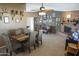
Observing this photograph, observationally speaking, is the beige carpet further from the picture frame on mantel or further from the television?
the picture frame on mantel

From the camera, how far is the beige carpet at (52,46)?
7.09ft

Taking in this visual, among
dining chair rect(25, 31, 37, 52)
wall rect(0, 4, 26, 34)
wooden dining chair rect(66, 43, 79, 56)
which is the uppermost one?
wall rect(0, 4, 26, 34)

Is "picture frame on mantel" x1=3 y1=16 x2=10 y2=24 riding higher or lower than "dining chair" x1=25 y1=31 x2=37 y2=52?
higher

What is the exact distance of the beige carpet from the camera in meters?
2.16

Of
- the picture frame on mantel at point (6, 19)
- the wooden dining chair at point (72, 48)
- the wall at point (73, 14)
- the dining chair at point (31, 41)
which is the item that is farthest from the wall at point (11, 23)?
the wooden dining chair at point (72, 48)

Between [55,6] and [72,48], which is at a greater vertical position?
[55,6]

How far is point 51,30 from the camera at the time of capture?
85.5 inches

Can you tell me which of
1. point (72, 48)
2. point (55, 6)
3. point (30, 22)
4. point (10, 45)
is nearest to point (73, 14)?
point (55, 6)

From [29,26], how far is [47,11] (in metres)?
0.35

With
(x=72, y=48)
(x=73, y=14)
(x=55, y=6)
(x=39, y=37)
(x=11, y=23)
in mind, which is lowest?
(x=72, y=48)

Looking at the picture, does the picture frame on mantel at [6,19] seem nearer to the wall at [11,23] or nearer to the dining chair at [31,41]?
the wall at [11,23]

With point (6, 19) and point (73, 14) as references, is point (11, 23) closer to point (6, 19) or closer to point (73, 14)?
point (6, 19)

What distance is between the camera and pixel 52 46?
2.19m

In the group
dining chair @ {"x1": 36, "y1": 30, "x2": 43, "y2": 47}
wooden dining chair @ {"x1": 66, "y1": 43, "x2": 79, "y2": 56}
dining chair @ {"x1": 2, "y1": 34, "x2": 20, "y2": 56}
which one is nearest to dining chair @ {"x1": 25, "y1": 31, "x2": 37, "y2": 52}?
dining chair @ {"x1": 36, "y1": 30, "x2": 43, "y2": 47}
